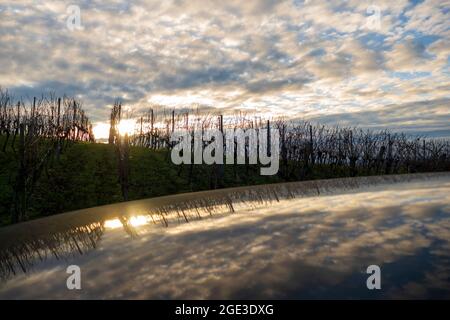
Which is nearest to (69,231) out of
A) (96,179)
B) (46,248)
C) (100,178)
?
(46,248)

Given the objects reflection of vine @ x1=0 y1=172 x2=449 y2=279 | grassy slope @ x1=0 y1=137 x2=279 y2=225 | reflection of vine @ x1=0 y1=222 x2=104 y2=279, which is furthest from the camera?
grassy slope @ x1=0 y1=137 x2=279 y2=225

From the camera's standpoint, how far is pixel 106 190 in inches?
811

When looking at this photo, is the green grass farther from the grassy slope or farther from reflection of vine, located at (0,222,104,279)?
reflection of vine, located at (0,222,104,279)

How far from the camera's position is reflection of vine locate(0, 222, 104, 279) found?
16.5 feet

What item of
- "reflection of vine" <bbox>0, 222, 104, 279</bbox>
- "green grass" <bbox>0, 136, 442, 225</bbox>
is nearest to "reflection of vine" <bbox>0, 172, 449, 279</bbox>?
"reflection of vine" <bbox>0, 222, 104, 279</bbox>

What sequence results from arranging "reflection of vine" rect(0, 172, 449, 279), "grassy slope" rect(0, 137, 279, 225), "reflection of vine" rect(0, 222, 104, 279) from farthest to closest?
"grassy slope" rect(0, 137, 279, 225), "reflection of vine" rect(0, 172, 449, 279), "reflection of vine" rect(0, 222, 104, 279)

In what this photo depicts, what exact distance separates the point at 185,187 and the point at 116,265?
20.4 meters

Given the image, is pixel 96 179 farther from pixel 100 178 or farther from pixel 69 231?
pixel 69 231

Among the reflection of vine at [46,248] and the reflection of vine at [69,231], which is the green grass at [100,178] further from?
the reflection of vine at [46,248]

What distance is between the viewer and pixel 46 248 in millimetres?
5910
